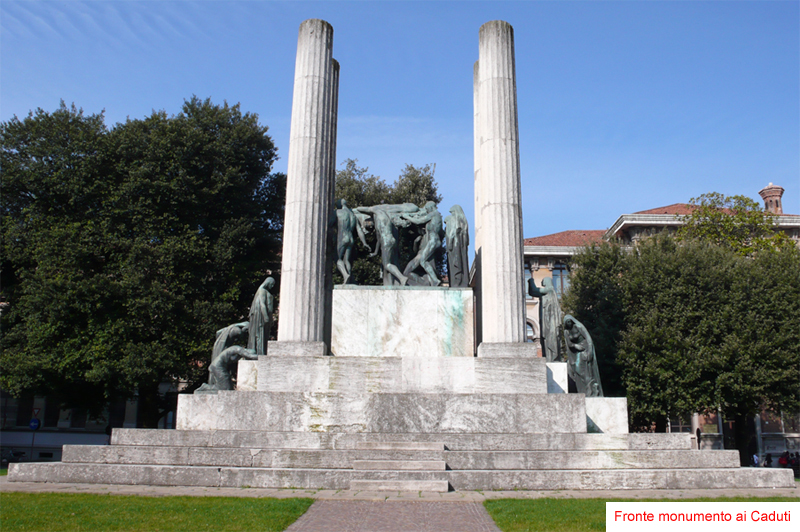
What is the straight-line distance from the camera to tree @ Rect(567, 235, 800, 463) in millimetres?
24094

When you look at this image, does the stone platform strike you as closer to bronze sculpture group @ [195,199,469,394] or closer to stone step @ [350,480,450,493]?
stone step @ [350,480,450,493]

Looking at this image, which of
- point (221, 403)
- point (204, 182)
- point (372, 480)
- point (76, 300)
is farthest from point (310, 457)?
point (204, 182)

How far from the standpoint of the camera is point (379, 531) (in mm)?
6523

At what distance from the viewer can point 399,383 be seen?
1241 cm

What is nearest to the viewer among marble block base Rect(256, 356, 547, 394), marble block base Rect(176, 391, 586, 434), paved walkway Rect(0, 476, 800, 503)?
paved walkway Rect(0, 476, 800, 503)

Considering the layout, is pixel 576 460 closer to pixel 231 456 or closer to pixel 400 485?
pixel 400 485

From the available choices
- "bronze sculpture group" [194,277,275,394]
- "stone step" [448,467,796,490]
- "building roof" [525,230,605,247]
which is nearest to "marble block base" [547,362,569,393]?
"stone step" [448,467,796,490]

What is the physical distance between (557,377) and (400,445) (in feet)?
14.2

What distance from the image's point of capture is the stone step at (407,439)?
35.7 feet

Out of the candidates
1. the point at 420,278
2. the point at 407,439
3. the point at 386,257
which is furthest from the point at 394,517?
the point at 386,257

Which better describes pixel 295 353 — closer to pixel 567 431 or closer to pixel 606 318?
pixel 567 431

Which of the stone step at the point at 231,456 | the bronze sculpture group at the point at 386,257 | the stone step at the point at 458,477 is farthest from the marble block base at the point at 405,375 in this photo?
the stone step at the point at 458,477

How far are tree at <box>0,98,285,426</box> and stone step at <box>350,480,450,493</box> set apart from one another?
1688 cm

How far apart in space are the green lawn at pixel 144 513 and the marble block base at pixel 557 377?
21.8 ft
